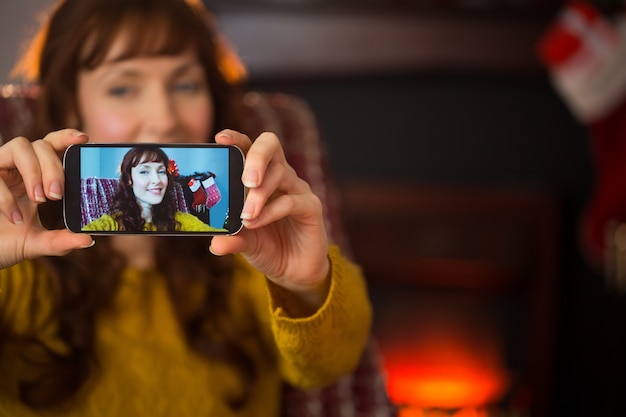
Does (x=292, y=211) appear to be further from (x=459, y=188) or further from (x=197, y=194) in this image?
(x=459, y=188)

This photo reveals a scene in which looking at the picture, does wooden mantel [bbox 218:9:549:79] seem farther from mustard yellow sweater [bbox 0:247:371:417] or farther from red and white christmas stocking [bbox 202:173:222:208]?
red and white christmas stocking [bbox 202:173:222:208]

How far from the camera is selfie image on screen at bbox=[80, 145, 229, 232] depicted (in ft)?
1.39

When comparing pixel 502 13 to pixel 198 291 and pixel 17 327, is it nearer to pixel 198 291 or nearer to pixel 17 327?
pixel 198 291

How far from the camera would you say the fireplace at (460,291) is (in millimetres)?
1618

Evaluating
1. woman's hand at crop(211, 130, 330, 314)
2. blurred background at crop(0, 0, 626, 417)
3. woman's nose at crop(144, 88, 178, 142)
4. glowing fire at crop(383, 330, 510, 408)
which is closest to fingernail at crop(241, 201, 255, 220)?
woman's hand at crop(211, 130, 330, 314)

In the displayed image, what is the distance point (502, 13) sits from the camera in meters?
1.58

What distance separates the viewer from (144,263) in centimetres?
67

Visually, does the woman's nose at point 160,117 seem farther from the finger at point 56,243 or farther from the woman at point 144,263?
the finger at point 56,243

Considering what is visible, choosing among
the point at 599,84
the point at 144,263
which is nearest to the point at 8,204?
the point at 144,263

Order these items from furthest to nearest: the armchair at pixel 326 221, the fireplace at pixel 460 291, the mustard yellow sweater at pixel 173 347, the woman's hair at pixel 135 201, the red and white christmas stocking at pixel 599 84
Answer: the fireplace at pixel 460 291
the red and white christmas stocking at pixel 599 84
the armchair at pixel 326 221
the mustard yellow sweater at pixel 173 347
the woman's hair at pixel 135 201

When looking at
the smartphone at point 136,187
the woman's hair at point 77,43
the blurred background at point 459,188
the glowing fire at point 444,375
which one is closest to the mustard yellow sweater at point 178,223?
the smartphone at point 136,187

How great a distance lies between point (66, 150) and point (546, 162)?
1444mm

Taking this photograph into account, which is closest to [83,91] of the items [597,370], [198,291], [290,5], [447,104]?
[198,291]

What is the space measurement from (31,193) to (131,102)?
4.5 inches
